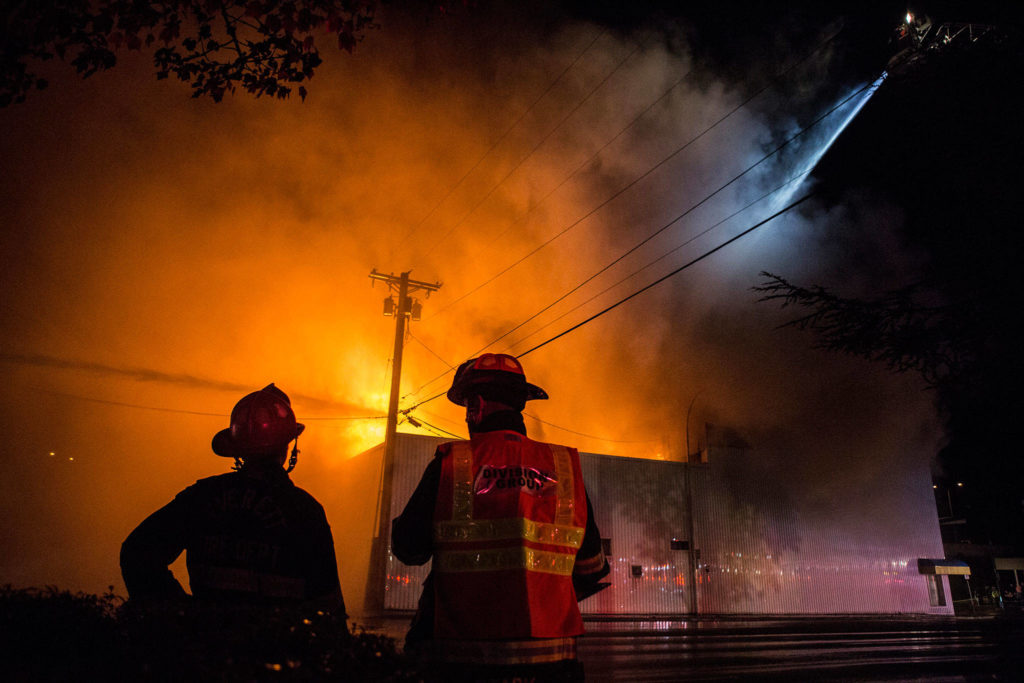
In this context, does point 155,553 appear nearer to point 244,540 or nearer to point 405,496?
point 244,540

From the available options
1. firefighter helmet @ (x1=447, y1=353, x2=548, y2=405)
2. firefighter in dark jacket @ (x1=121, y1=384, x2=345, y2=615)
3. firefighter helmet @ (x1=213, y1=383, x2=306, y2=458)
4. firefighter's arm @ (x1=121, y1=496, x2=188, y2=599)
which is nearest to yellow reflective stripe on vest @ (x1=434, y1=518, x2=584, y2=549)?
firefighter in dark jacket @ (x1=121, y1=384, x2=345, y2=615)

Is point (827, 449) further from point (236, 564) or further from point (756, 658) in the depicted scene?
point (236, 564)

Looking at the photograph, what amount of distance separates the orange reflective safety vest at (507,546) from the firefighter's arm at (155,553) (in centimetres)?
103

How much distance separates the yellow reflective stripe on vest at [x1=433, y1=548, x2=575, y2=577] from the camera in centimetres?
252

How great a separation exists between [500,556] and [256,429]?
4.08 ft

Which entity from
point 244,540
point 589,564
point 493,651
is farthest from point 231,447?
point 589,564

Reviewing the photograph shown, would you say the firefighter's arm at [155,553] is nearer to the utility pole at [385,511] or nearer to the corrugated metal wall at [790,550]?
the utility pole at [385,511]

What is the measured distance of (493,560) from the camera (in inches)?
99.8

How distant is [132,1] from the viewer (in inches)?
153

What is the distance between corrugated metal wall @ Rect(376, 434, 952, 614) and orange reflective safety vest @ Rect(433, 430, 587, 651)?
17.5 meters

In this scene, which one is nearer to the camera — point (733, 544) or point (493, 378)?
point (493, 378)

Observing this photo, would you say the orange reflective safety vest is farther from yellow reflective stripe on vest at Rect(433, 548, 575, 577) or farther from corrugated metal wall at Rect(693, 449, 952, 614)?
corrugated metal wall at Rect(693, 449, 952, 614)

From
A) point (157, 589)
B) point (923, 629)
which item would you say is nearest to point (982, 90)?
point (157, 589)

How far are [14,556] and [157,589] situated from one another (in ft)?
88.8
